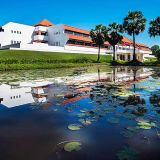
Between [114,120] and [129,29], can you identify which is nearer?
[114,120]

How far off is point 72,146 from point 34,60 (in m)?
35.9

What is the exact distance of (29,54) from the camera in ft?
151

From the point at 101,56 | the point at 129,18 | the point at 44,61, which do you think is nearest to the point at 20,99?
the point at 44,61

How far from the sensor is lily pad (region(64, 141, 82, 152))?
153 inches

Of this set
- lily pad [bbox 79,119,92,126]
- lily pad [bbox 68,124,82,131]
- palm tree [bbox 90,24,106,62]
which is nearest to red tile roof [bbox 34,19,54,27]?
palm tree [bbox 90,24,106,62]

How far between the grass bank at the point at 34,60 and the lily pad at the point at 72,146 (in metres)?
26.4

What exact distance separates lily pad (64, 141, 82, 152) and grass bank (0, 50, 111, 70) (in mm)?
26377

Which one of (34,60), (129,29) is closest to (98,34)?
(129,29)

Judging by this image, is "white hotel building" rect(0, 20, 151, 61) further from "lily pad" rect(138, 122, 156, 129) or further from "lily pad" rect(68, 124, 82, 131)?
"lily pad" rect(138, 122, 156, 129)

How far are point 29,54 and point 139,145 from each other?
4363 cm

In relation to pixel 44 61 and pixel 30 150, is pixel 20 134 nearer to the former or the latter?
pixel 30 150

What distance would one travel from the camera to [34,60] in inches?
1531

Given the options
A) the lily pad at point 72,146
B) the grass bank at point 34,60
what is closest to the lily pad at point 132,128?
the lily pad at point 72,146

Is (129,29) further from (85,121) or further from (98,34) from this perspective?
(85,121)
